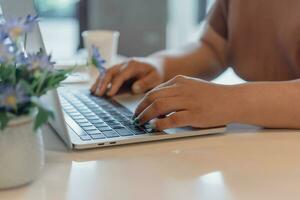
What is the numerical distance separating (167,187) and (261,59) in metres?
0.76

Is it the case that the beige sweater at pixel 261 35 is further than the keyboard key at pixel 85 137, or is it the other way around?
the beige sweater at pixel 261 35

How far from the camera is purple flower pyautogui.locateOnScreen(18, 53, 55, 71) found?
0.67 m

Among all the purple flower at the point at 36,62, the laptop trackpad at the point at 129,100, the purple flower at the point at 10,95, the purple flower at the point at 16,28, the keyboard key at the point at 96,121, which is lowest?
the laptop trackpad at the point at 129,100

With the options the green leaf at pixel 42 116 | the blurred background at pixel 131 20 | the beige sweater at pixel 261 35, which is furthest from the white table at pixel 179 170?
the blurred background at pixel 131 20

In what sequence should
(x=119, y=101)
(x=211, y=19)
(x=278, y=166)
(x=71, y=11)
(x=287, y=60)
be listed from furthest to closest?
(x=71, y=11), (x=211, y=19), (x=287, y=60), (x=119, y=101), (x=278, y=166)

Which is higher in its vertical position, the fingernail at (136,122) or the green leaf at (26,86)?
the green leaf at (26,86)

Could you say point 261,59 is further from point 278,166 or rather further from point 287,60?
point 278,166

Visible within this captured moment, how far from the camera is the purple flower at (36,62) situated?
673 mm

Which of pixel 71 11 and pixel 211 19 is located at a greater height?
pixel 211 19

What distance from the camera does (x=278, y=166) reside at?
0.84 metres

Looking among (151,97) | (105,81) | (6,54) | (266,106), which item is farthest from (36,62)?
(105,81)

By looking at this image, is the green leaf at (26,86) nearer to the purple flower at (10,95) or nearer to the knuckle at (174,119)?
the purple flower at (10,95)

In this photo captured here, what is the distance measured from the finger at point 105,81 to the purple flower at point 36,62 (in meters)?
0.56

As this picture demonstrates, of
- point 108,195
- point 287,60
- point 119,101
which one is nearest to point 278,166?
point 108,195
